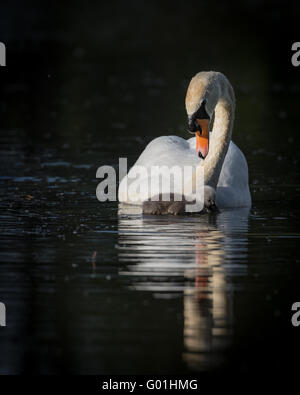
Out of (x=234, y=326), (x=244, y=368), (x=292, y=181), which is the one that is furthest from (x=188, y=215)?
(x=244, y=368)

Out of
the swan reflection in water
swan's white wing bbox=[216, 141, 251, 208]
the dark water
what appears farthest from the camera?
swan's white wing bbox=[216, 141, 251, 208]

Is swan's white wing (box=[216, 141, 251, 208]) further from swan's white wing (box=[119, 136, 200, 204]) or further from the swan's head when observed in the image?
the swan's head

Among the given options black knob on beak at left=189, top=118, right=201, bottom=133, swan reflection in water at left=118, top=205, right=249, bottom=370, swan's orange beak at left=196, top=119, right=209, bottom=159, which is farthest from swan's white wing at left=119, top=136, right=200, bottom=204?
black knob on beak at left=189, top=118, right=201, bottom=133

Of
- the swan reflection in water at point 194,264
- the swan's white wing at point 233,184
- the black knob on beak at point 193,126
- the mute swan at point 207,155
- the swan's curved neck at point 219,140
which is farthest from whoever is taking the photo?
the swan's white wing at point 233,184

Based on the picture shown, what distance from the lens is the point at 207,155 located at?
13.5 meters

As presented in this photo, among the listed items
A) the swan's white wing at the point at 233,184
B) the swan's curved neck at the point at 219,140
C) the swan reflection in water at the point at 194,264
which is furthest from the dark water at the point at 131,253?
the swan's curved neck at the point at 219,140

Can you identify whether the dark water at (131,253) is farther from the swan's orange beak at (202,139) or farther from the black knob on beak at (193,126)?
the black knob on beak at (193,126)

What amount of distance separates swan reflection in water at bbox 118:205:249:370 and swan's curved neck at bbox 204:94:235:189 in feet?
1.56

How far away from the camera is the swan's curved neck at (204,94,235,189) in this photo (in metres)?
13.7

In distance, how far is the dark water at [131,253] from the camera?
8.05m

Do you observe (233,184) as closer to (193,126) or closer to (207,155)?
(207,155)

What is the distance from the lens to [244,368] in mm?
7613

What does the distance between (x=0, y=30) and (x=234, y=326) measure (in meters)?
31.2
